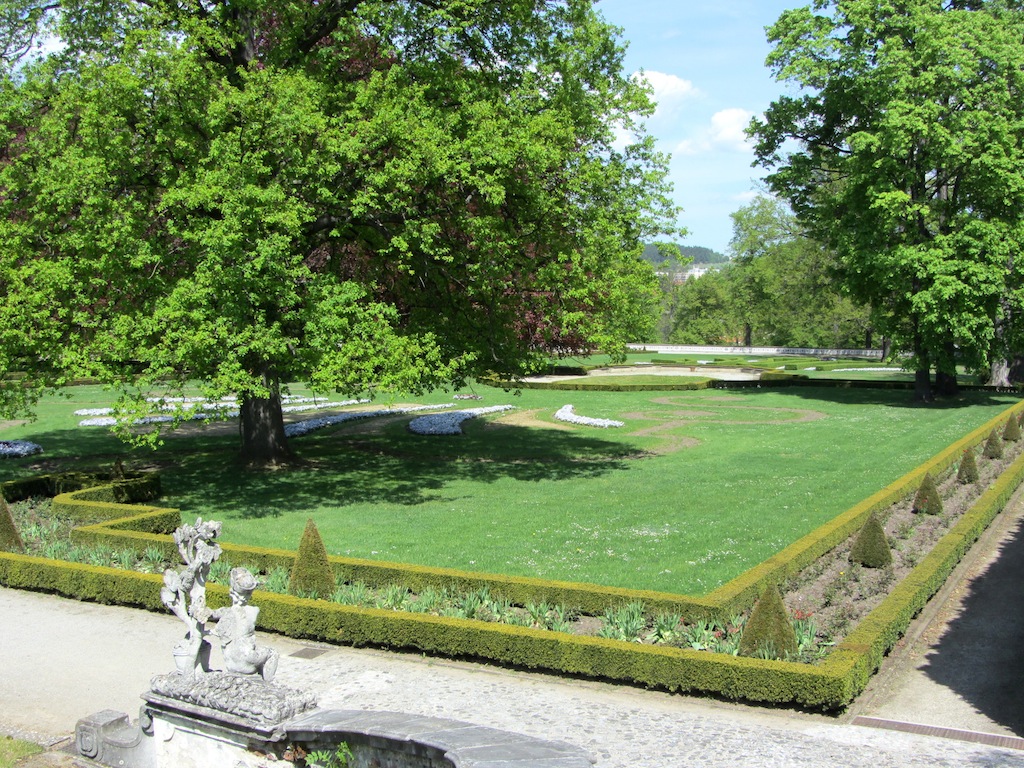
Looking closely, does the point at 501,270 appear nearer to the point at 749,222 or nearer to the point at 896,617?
the point at 896,617

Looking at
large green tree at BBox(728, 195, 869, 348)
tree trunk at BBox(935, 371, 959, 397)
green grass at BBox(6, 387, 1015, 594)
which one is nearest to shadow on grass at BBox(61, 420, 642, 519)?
green grass at BBox(6, 387, 1015, 594)

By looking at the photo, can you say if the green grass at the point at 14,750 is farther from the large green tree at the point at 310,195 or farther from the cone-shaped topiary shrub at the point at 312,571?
the large green tree at the point at 310,195

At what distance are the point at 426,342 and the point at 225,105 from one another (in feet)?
22.4

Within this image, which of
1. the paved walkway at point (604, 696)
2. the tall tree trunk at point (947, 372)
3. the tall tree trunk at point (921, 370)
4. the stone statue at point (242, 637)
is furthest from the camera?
the tall tree trunk at point (921, 370)

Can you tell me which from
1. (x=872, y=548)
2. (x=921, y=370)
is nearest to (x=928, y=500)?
(x=872, y=548)

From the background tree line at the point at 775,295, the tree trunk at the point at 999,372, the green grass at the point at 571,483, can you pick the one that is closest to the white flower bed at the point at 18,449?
the green grass at the point at 571,483

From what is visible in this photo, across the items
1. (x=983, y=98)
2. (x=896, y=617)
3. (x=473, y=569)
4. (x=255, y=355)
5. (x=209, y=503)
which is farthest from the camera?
(x=983, y=98)

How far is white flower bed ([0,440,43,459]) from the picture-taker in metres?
28.0

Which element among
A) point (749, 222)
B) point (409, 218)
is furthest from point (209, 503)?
point (749, 222)

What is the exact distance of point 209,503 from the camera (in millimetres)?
21328

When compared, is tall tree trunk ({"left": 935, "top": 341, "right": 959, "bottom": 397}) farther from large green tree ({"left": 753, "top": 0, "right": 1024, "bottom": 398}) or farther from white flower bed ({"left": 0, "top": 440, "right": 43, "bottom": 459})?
white flower bed ({"left": 0, "top": 440, "right": 43, "bottom": 459})

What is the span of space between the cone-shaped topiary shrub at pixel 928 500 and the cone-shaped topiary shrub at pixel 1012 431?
10.6 meters

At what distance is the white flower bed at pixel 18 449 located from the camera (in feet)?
91.9

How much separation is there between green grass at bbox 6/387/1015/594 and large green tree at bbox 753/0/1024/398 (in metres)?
4.33
